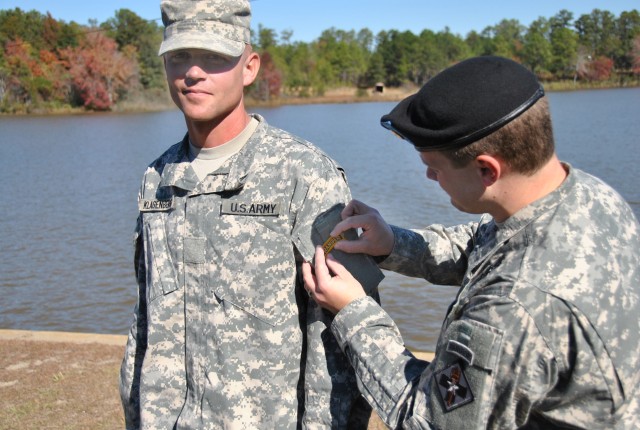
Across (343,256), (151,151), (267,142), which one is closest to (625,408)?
(343,256)

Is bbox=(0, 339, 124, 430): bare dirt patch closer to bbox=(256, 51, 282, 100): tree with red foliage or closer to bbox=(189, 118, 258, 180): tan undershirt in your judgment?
bbox=(189, 118, 258, 180): tan undershirt

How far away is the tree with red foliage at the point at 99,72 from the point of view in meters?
65.1

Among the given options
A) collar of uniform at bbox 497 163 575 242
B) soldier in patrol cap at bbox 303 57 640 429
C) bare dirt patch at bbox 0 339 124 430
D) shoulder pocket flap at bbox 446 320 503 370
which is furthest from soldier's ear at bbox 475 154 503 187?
bare dirt patch at bbox 0 339 124 430

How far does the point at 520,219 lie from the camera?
71.0 inches

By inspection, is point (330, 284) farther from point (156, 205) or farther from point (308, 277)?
point (156, 205)

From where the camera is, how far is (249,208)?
2502mm

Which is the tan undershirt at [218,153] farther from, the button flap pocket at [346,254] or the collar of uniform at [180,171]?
the button flap pocket at [346,254]

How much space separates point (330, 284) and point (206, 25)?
1102mm

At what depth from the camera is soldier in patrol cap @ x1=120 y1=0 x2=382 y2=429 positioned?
2430 millimetres

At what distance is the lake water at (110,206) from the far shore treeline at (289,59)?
1158 inches

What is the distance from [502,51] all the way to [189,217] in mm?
101283

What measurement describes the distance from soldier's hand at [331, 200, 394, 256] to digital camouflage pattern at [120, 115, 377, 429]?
0.10 meters

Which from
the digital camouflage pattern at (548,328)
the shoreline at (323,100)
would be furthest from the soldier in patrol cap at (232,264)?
Result: the shoreline at (323,100)

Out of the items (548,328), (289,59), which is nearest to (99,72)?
(289,59)
